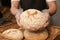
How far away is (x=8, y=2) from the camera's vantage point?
1673 mm

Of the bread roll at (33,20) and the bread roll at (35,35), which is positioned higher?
the bread roll at (33,20)

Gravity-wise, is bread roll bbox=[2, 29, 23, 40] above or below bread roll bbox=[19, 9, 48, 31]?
below

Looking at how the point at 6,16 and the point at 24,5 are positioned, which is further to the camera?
the point at 6,16

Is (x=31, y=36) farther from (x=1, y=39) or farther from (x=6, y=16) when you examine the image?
(x=6, y=16)

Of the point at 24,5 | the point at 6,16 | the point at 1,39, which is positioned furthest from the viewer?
the point at 6,16

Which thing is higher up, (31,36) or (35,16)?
(35,16)

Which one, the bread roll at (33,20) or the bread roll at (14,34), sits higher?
the bread roll at (33,20)

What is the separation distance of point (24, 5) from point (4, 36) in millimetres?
453

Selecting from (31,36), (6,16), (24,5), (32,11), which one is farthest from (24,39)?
(6,16)

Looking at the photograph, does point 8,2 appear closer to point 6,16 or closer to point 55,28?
point 6,16

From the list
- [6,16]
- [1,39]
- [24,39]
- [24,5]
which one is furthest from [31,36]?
[6,16]

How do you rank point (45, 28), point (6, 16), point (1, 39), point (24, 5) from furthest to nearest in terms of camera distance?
point (6, 16)
point (24, 5)
point (45, 28)
point (1, 39)

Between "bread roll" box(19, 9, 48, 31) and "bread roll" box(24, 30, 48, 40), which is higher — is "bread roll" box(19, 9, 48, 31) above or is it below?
above

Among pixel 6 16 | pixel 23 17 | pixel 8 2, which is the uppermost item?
pixel 23 17
